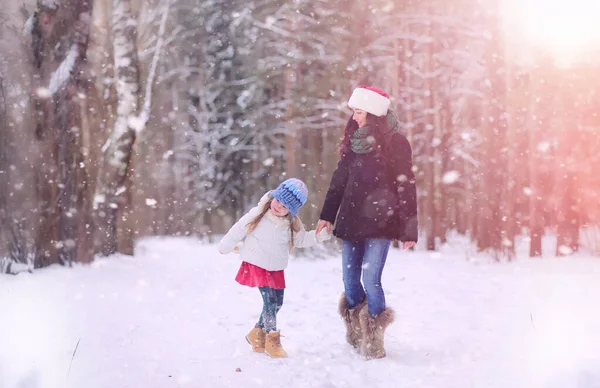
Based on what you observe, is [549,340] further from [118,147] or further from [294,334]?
[118,147]

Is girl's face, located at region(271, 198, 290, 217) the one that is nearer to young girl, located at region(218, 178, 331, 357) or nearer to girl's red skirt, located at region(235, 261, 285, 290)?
young girl, located at region(218, 178, 331, 357)

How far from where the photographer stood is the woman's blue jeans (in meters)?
4.91

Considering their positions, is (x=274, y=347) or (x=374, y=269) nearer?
(x=374, y=269)

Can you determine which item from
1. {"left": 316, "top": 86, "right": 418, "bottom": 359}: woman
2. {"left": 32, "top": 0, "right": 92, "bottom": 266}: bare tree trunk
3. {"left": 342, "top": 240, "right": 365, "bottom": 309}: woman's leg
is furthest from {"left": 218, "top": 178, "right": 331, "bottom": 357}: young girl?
{"left": 32, "top": 0, "right": 92, "bottom": 266}: bare tree trunk

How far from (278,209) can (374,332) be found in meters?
1.36

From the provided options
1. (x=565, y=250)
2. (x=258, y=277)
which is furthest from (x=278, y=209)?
(x=565, y=250)

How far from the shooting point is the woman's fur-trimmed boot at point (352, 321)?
5.21m

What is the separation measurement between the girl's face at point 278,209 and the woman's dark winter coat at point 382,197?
0.49 metres

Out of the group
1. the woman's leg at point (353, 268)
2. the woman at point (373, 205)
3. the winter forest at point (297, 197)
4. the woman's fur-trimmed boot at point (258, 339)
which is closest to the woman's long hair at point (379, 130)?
the woman at point (373, 205)

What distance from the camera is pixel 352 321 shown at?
17.2 ft

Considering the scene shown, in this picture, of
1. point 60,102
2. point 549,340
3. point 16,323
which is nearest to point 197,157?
point 60,102

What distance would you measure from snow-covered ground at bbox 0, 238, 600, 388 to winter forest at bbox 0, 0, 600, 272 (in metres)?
1.60

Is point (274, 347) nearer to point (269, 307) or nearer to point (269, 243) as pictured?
point (269, 307)

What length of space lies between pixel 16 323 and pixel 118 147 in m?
5.44
